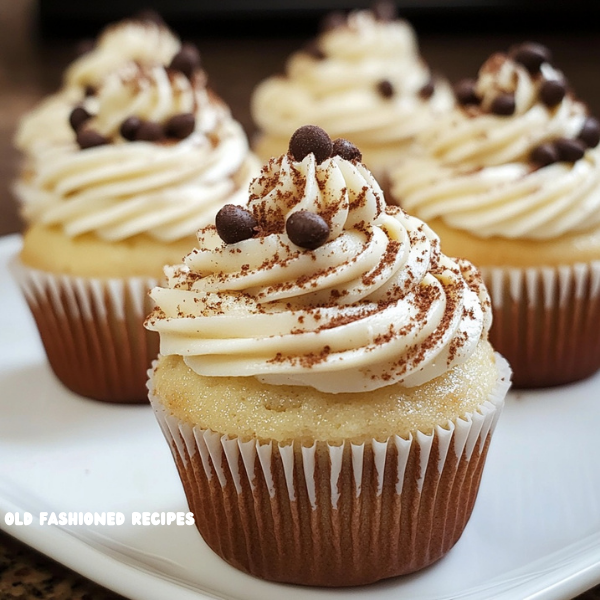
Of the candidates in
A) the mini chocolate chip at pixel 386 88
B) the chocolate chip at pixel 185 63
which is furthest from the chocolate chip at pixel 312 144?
the mini chocolate chip at pixel 386 88

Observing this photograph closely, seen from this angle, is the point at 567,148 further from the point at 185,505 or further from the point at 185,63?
the point at 185,505

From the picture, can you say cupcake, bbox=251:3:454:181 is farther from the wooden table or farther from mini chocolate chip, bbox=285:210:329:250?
mini chocolate chip, bbox=285:210:329:250

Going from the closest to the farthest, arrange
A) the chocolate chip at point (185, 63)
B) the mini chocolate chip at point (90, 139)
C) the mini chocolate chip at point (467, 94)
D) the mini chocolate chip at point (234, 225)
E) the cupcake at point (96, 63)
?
the mini chocolate chip at point (234, 225), the mini chocolate chip at point (90, 139), the mini chocolate chip at point (467, 94), the chocolate chip at point (185, 63), the cupcake at point (96, 63)

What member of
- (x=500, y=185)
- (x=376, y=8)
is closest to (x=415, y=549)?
(x=500, y=185)

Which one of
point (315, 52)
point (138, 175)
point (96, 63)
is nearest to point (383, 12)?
point (315, 52)

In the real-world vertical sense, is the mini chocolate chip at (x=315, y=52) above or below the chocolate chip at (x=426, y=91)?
above

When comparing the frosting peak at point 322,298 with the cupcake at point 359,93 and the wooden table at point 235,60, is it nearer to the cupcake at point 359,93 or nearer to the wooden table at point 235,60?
the cupcake at point 359,93

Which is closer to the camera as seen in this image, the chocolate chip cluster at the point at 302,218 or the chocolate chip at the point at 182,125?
the chocolate chip cluster at the point at 302,218
